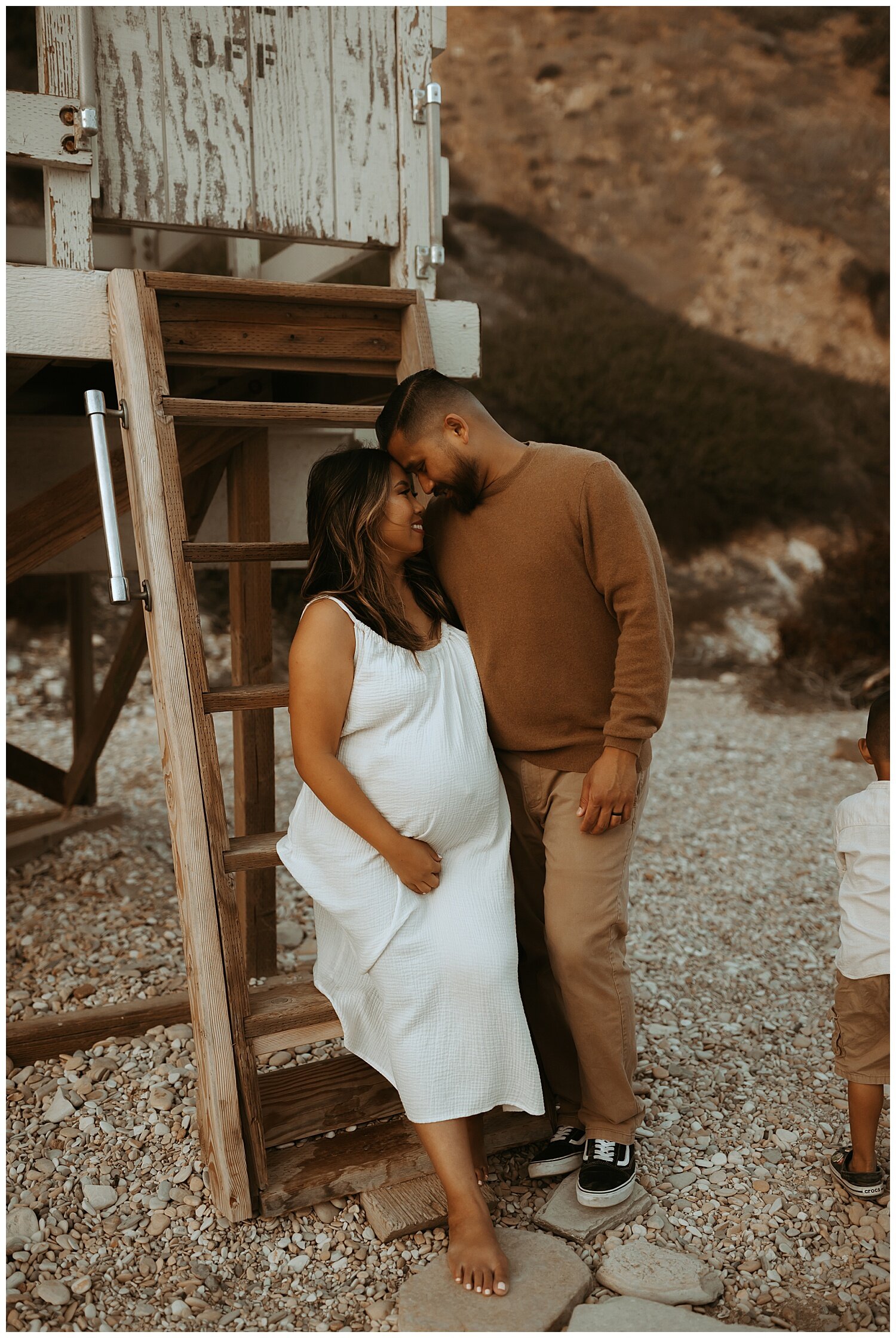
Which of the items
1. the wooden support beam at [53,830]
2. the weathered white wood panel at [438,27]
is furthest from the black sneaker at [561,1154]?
the wooden support beam at [53,830]

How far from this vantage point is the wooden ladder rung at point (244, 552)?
2.60m

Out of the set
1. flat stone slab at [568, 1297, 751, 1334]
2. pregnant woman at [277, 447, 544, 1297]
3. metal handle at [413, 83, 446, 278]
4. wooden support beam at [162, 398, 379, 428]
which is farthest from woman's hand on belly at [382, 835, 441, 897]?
metal handle at [413, 83, 446, 278]

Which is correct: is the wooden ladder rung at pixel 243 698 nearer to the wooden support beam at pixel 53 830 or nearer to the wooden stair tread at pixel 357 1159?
the wooden stair tread at pixel 357 1159

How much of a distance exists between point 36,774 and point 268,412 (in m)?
3.61

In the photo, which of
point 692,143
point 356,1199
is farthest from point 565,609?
point 692,143

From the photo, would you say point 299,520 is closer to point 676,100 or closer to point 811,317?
point 811,317

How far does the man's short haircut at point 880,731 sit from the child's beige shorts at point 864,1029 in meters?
0.50

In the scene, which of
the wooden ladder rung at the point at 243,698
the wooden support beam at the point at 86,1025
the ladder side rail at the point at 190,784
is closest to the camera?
the ladder side rail at the point at 190,784

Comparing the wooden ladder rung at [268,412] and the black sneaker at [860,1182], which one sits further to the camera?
the wooden ladder rung at [268,412]

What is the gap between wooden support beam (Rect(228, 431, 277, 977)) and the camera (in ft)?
12.4

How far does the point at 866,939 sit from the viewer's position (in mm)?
2342

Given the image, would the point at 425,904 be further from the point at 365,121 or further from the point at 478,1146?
the point at 365,121

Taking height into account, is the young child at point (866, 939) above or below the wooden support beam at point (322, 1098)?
above

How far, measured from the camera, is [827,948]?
4.26 m
